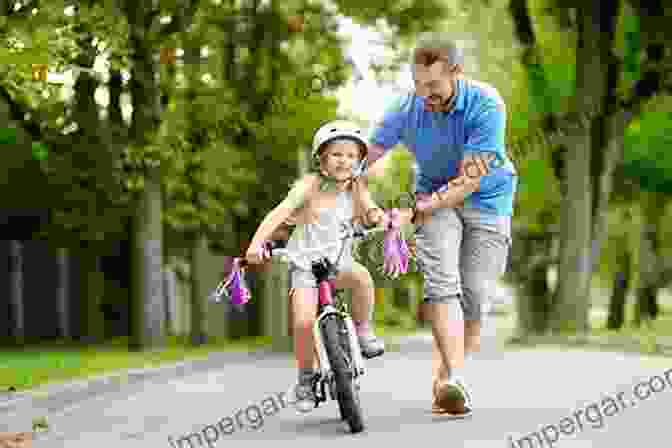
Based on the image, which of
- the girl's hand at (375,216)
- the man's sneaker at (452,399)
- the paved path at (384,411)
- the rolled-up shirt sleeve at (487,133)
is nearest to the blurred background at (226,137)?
the paved path at (384,411)

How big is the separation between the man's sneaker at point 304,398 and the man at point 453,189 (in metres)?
0.72

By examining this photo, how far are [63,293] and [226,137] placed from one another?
30.4 feet

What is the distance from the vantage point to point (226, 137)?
22.6 m

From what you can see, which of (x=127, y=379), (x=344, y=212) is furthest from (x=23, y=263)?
(x=344, y=212)

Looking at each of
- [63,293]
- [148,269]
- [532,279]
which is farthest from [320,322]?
[532,279]

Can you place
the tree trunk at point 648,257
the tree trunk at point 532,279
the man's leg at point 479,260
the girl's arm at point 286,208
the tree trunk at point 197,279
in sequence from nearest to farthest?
the girl's arm at point 286,208 < the man's leg at point 479,260 < the tree trunk at point 197,279 < the tree trunk at point 648,257 < the tree trunk at point 532,279

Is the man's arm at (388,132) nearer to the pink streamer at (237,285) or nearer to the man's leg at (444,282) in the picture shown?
the man's leg at (444,282)

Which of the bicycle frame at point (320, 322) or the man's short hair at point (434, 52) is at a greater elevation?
the man's short hair at point (434, 52)

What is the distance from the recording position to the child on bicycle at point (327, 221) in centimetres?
771

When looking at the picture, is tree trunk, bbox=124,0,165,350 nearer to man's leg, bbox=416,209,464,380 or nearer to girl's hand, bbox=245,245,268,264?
man's leg, bbox=416,209,464,380

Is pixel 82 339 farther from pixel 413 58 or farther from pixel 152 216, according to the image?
pixel 413 58

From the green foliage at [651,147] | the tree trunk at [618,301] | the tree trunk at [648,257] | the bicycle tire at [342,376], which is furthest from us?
the tree trunk at [648,257]

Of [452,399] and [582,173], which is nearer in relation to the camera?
[452,399]

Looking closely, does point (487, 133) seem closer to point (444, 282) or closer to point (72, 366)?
point (444, 282)
